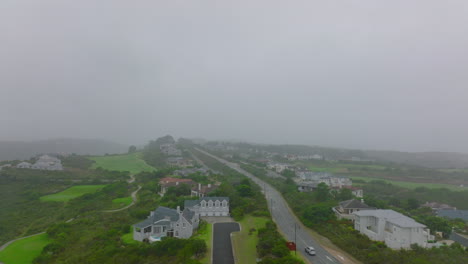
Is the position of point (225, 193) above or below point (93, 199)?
above

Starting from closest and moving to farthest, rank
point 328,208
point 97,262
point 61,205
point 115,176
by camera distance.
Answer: point 97,262, point 328,208, point 61,205, point 115,176

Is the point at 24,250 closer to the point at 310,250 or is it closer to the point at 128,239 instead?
the point at 128,239

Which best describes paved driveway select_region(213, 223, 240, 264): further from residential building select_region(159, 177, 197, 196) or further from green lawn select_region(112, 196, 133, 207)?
green lawn select_region(112, 196, 133, 207)

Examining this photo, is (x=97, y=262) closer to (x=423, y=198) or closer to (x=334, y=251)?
(x=334, y=251)

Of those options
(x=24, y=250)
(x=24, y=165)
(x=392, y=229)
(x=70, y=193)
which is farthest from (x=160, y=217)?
(x=24, y=165)

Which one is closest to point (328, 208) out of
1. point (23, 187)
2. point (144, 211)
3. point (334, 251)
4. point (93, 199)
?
point (334, 251)

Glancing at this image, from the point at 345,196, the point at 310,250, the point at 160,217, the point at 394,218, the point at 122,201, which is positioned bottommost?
the point at 122,201

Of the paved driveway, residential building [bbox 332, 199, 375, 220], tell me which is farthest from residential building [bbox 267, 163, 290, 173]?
the paved driveway
